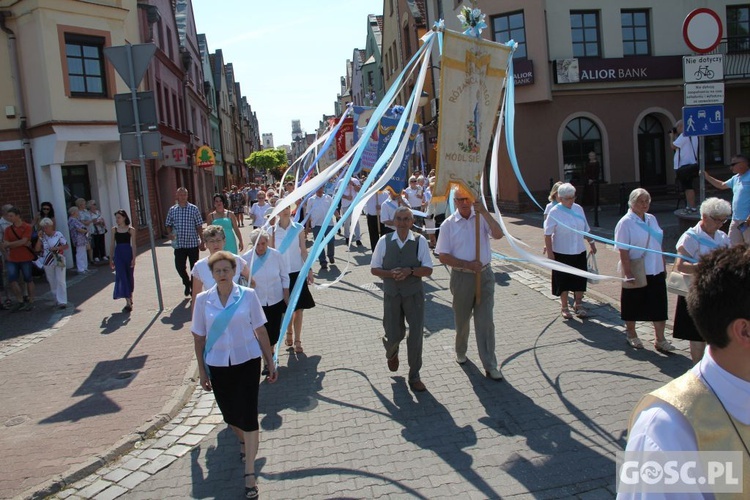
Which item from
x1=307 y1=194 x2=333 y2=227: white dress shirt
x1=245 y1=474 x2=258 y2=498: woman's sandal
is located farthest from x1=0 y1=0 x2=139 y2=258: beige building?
x1=245 y1=474 x2=258 y2=498: woman's sandal

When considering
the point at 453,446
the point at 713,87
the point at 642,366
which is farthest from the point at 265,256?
the point at 713,87

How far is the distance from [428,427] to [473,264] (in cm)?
175

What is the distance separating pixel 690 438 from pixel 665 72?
76.2 ft

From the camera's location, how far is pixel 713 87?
Result: 7.60 metres

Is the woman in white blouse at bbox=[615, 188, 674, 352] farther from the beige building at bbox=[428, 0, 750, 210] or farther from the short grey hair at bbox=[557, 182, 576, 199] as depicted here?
the beige building at bbox=[428, 0, 750, 210]

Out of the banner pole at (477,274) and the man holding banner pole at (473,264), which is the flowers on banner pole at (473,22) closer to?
the man holding banner pole at (473,264)

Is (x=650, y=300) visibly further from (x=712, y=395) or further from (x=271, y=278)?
(x=712, y=395)

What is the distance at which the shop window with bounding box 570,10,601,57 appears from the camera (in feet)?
69.4

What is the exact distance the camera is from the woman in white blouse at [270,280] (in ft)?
21.4

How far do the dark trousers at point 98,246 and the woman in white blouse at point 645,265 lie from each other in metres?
14.6

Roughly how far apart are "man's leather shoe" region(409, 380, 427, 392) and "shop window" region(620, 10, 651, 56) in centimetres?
1958

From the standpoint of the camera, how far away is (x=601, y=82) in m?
21.2

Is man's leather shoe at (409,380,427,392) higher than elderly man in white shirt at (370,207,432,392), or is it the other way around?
elderly man in white shirt at (370,207,432,392)

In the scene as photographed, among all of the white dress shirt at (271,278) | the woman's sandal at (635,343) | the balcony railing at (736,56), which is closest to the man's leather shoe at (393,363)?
the white dress shirt at (271,278)
